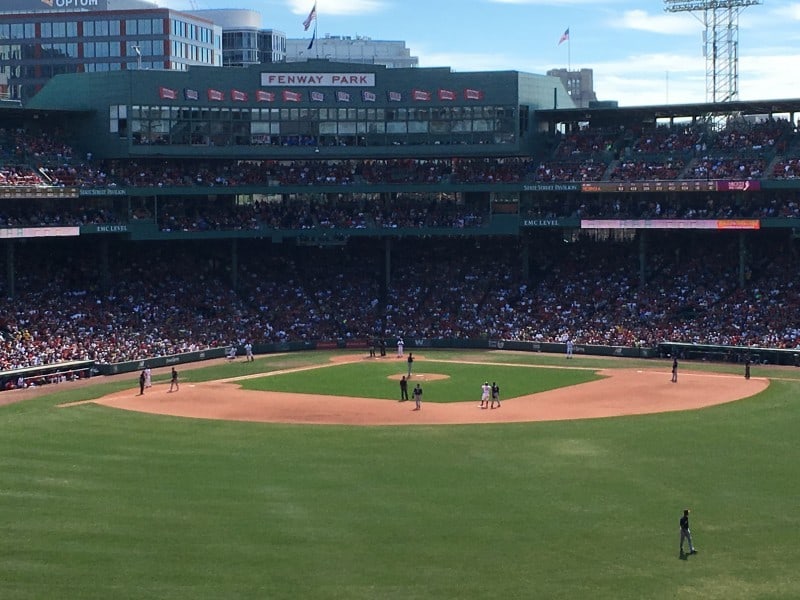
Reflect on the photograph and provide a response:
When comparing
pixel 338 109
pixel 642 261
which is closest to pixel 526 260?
pixel 642 261

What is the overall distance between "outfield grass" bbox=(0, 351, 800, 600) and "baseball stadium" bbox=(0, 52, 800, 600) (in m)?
0.14

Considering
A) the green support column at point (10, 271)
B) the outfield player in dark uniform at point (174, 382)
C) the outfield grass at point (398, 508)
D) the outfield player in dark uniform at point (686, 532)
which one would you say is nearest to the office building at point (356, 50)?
the green support column at point (10, 271)

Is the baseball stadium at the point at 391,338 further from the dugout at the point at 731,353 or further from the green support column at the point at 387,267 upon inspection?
the green support column at the point at 387,267

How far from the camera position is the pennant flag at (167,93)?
74750mm

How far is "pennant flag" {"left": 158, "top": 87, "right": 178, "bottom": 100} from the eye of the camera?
74750 millimetres

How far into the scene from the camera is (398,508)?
107ft

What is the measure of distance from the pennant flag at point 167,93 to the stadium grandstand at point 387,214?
14 centimetres

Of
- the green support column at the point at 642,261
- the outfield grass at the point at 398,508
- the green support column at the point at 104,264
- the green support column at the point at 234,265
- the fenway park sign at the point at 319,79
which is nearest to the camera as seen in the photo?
the outfield grass at the point at 398,508

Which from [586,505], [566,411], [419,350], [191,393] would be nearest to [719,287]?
[419,350]

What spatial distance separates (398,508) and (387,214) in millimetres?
46951

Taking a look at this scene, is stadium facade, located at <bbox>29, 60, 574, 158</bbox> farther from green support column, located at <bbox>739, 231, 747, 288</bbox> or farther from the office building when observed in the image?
the office building

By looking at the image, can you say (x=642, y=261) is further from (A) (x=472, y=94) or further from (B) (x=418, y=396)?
(B) (x=418, y=396)

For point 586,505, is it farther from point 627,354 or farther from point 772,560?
point 627,354

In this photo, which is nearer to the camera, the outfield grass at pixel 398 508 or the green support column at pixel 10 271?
the outfield grass at pixel 398 508
